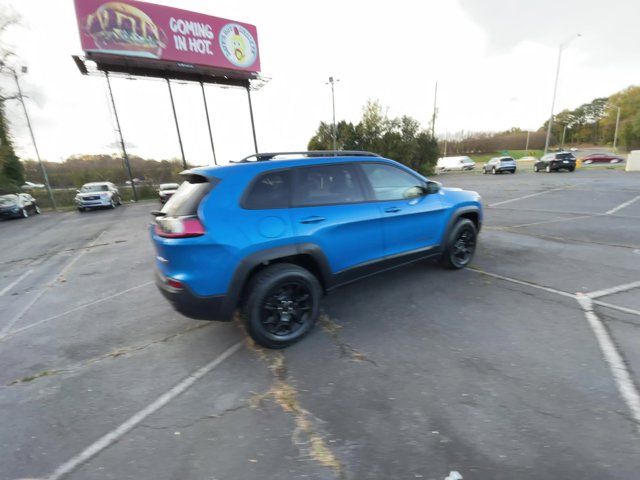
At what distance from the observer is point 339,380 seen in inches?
104

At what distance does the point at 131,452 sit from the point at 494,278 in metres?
4.56

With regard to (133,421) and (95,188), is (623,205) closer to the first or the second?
(133,421)

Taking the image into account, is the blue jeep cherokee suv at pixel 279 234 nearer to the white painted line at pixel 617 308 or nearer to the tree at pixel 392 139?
the white painted line at pixel 617 308

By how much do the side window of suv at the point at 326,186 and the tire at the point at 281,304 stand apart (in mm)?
724

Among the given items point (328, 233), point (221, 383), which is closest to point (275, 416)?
point (221, 383)

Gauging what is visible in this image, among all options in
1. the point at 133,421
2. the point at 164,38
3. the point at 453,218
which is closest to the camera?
the point at 133,421

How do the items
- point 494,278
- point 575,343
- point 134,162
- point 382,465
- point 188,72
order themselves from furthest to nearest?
point 134,162 < point 188,72 < point 494,278 < point 575,343 < point 382,465

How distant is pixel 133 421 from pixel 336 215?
8.00 feet

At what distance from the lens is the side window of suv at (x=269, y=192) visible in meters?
2.95

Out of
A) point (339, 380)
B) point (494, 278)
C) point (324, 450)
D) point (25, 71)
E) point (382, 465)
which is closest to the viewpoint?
point (382, 465)

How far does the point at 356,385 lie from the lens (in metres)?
2.57

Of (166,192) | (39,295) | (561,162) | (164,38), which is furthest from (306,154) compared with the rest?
(561,162)

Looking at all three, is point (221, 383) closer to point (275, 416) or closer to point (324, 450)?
point (275, 416)

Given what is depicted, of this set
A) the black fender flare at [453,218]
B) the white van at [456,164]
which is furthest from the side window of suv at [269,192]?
the white van at [456,164]
